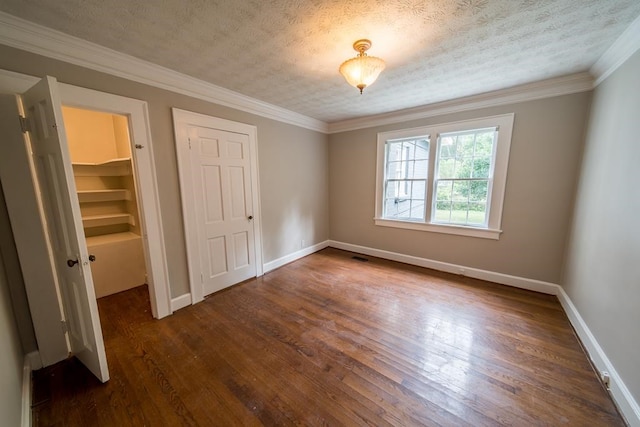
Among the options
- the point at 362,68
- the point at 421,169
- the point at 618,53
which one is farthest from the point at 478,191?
the point at 362,68

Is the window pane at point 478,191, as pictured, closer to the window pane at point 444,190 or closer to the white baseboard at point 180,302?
the window pane at point 444,190

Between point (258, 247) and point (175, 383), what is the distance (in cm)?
193

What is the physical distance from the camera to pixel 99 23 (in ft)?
5.20

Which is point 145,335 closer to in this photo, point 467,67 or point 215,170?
point 215,170

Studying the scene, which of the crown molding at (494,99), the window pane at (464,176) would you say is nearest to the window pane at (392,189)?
the window pane at (464,176)

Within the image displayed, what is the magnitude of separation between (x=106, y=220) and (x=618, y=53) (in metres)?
5.85

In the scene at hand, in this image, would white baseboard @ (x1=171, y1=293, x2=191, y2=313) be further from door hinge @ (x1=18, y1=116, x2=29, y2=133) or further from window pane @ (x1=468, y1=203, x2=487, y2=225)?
window pane @ (x1=468, y1=203, x2=487, y2=225)

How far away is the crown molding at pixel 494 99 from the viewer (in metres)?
2.45

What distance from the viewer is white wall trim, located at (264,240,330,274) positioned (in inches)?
145

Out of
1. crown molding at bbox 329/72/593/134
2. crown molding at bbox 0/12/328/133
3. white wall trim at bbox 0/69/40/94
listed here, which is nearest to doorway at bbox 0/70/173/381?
white wall trim at bbox 0/69/40/94

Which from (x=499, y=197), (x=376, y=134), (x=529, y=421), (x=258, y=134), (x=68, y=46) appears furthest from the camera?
(x=376, y=134)

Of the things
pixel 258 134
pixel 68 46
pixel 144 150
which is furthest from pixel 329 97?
pixel 68 46

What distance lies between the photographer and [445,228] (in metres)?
3.46

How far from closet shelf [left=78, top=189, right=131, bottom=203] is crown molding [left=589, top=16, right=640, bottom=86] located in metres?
5.49
